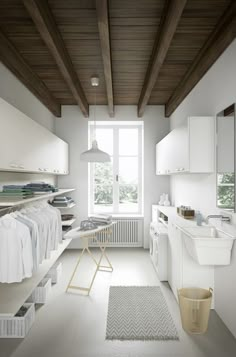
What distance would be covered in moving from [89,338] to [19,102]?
306cm

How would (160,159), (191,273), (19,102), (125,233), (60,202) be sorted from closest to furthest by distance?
1. (191,273)
2. (19,102)
3. (60,202)
4. (160,159)
5. (125,233)

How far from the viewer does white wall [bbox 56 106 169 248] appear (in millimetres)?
6062

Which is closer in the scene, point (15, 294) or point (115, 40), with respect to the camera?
point (15, 294)

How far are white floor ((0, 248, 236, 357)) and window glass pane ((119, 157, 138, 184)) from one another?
2842 mm

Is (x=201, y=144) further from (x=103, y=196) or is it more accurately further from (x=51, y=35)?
(x=103, y=196)

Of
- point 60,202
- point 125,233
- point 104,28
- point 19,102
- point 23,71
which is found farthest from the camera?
point 125,233

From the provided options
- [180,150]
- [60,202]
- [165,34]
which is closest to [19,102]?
[60,202]

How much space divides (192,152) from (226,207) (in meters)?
0.76

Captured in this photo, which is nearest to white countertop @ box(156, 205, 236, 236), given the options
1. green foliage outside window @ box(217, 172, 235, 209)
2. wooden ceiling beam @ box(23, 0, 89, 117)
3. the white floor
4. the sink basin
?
the sink basin

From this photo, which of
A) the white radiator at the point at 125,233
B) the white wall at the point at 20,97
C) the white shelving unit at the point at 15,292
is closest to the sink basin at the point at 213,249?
the white shelving unit at the point at 15,292

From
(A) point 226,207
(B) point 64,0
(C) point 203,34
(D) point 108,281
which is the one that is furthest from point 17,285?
(C) point 203,34

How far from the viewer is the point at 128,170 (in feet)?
20.8

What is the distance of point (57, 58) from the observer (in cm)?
337

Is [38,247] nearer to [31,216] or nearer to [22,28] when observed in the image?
[31,216]
